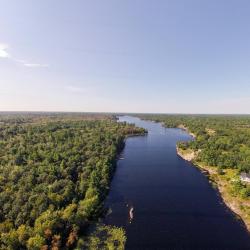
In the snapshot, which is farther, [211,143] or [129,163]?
[211,143]

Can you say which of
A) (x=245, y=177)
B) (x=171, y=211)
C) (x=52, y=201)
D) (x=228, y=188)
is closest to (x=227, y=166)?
(x=245, y=177)

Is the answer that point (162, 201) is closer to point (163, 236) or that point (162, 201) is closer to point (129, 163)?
point (163, 236)

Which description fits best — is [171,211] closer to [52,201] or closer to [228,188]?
[228,188]

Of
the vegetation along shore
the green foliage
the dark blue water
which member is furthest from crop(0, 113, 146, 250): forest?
the vegetation along shore

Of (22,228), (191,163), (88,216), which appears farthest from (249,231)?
(191,163)

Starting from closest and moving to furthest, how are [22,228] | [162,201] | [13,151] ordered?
1. [22,228]
2. [162,201]
3. [13,151]

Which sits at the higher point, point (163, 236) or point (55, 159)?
point (55, 159)
